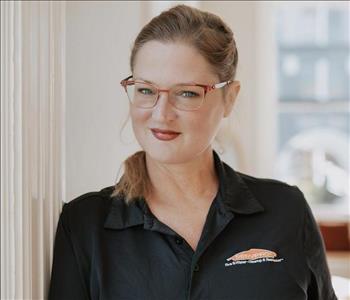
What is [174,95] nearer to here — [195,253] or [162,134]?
[162,134]

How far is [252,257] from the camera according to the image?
1665mm

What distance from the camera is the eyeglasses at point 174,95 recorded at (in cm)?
158

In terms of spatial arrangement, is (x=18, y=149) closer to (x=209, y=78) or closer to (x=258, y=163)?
(x=209, y=78)

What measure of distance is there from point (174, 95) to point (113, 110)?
1222 mm

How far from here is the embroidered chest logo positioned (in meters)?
1.65

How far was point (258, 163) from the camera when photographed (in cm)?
Answer: 394

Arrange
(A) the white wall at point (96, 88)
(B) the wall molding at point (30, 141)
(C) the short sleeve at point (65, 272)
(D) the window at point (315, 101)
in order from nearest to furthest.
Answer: (B) the wall molding at point (30, 141), (C) the short sleeve at point (65, 272), (A) the white wall at point (96, 88), (D) the window at point (315, 101)

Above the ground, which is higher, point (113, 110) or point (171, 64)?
point (171, 64)

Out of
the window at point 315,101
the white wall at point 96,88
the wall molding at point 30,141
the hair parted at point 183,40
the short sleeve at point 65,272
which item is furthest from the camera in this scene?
the window at point 315,101

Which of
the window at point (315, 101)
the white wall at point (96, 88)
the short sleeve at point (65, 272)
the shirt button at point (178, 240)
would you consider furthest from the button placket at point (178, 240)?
the window at point (315, 101)

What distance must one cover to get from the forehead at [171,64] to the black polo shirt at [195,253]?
0.30 metres

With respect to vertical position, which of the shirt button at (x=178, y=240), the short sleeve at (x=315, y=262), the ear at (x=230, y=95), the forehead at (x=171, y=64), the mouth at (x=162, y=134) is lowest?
the short sleeve at (x=315, y=262)

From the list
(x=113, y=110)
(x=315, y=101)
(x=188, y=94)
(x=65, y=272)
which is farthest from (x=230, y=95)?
(x=315, y=101)

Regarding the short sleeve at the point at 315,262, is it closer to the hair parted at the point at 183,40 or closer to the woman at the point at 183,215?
the woman at the point at 183,215
